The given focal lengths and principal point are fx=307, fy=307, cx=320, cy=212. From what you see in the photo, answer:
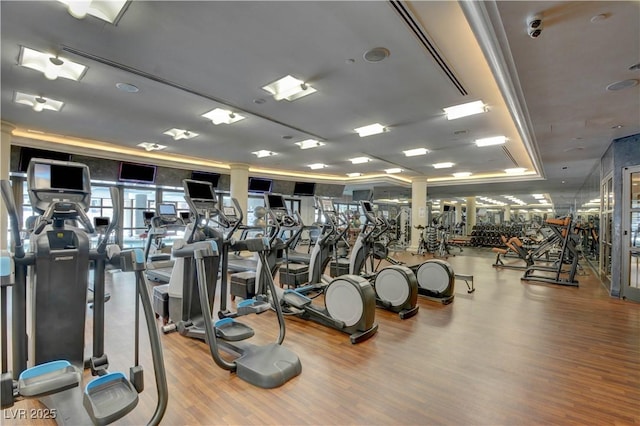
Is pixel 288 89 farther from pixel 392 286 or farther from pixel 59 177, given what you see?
pixel 392 286

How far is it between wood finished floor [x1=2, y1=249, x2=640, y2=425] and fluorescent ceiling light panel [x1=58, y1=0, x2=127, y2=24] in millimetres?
3008

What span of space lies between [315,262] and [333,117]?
95.4 inches

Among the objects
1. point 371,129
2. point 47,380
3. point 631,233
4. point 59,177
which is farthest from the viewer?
point 371,129

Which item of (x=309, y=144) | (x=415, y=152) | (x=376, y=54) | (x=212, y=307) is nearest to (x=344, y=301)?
(x=212, y=307)

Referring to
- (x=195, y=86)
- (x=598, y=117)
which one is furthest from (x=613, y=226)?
(x=195, y=86)

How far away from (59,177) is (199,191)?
1.16 m

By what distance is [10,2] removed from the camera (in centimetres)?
236

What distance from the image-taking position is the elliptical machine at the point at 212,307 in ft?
8.07

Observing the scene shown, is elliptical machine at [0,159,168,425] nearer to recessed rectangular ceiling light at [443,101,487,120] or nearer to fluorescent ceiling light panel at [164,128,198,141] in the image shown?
fluorescent ceiling light panel at [164,128,198,141]

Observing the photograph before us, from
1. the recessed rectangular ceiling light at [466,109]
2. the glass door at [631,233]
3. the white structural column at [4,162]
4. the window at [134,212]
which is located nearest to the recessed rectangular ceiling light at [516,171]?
the glass door at [631,233]

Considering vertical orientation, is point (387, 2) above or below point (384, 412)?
above

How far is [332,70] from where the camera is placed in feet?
11.3

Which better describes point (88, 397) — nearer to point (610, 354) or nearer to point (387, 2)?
point (387, 2)

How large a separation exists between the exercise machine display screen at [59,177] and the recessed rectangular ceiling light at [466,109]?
4576 millimetres
